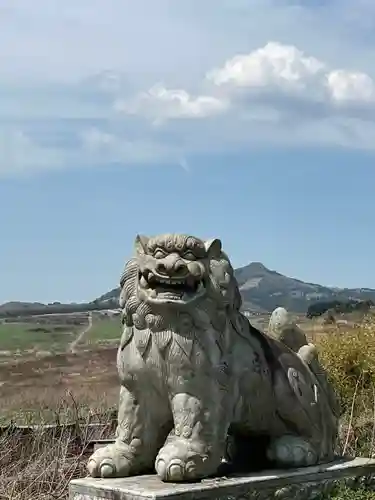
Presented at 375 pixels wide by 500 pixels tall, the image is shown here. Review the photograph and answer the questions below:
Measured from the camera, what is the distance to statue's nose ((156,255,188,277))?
15.2 ft

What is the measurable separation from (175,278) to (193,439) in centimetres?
86

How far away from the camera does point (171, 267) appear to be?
463cm

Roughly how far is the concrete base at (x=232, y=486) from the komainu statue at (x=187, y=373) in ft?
0.30

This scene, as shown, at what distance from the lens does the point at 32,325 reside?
59.4 feet

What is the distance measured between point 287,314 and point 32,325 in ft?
42.6

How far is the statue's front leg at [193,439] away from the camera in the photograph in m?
4.53

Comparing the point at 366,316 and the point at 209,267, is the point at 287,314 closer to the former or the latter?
the point at 209,267

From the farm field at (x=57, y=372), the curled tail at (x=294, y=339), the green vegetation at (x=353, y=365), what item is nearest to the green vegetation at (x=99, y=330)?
the farm field at (x=57, y=372)

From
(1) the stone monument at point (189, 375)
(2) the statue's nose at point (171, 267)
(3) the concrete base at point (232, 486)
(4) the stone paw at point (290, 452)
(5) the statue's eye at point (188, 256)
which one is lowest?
(3) the concrete base at point (232, 486)

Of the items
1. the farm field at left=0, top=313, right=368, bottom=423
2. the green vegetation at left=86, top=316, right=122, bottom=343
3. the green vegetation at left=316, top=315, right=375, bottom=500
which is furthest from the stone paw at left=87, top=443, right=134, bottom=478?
the green vegetation at left=86, top=316, right=122, bottom=343

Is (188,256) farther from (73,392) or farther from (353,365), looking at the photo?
(353,365)

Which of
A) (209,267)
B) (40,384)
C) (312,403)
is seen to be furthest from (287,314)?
(40,384)

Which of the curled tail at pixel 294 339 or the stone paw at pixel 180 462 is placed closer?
the stone paw at pixel 180 462

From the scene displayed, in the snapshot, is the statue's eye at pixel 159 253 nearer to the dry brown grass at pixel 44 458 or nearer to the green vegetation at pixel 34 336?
the dry brown grass at pixel 44 458
